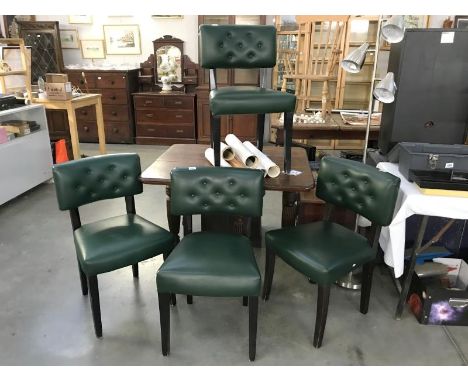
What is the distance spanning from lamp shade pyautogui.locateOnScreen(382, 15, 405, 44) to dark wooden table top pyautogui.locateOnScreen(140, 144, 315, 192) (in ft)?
2.78

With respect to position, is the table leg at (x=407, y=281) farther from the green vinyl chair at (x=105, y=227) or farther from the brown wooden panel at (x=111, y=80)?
the brown wooden panel at (x=111, y=80)

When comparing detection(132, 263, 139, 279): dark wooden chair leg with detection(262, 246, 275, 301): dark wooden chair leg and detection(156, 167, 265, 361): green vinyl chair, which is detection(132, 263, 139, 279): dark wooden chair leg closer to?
detection(156, 167, 265, 361): green vinyl chair

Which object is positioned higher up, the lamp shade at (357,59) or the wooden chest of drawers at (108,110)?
the lamp shade at (357,59)

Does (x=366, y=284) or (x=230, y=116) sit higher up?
(x=230, y=116)

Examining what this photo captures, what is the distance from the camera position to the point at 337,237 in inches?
75.1

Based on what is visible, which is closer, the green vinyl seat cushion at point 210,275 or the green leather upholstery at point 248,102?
the green vinyl seat cushion at point 210,275

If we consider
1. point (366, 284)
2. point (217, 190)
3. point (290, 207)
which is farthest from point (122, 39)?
point (366, 284)

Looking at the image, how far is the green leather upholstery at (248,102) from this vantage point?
2.03 meters

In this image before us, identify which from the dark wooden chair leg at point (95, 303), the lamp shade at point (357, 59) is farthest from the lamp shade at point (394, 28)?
the dark wooden chair leg at point (95, 303)

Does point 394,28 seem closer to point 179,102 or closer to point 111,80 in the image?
point 179,102

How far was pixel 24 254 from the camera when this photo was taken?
2586mm

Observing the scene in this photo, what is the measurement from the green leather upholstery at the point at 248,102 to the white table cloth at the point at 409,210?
765 mm

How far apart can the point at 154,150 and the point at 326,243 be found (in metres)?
3.82

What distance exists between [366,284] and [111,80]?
177 inches
